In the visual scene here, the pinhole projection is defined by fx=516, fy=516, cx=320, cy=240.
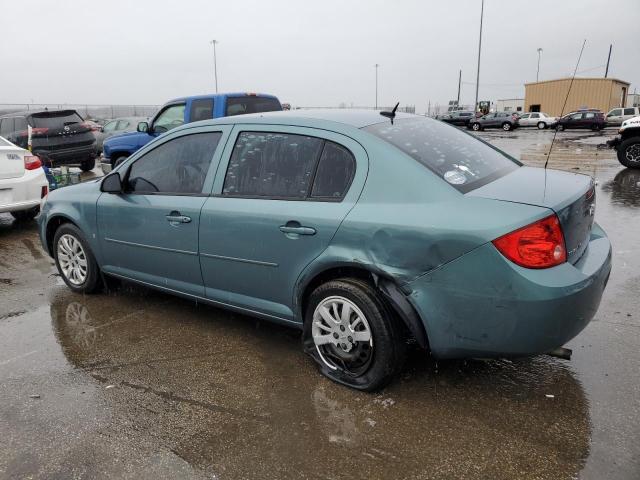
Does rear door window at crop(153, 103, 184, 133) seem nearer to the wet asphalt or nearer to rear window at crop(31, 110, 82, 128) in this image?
rear window at crop(31, 110, 82, 128)

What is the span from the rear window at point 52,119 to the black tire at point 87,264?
9211mm

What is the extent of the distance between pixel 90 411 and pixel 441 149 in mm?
2628

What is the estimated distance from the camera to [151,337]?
13.0 feet

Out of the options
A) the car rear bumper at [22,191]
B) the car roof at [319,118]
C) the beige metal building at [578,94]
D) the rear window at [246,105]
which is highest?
the beige metal building at [578,94]

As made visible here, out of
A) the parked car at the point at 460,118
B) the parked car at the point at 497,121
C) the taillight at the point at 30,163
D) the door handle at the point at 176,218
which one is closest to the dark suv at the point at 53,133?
the taillight at the point at 30,163

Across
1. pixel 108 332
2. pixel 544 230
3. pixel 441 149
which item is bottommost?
pixel 108 332

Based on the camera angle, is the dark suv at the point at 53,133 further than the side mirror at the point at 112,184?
Yes

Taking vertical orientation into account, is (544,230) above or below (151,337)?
above

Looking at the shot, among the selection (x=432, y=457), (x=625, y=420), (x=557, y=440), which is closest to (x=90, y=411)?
(x=432, y=457)

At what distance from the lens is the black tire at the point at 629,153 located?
12141 millimetres

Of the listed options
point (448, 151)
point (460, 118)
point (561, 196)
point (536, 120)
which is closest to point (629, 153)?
point (448, 151)

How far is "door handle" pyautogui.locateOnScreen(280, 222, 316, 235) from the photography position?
3.07 metres

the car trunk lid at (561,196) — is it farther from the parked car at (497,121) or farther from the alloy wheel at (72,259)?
the parked car at (497,121)

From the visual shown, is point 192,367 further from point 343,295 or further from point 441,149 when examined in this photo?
point 441,149
